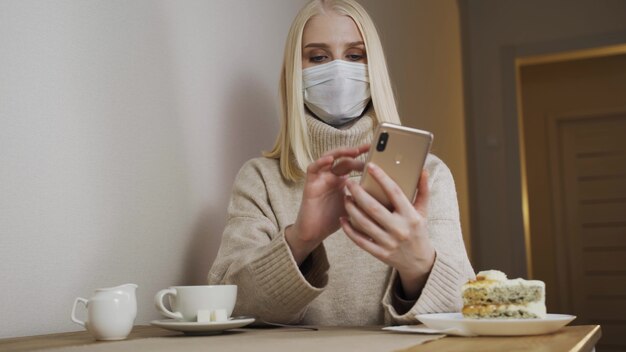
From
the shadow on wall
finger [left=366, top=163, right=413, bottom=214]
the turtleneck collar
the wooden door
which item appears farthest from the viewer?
the wooden door

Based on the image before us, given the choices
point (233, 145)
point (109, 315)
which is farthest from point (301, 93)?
point (109, 315)

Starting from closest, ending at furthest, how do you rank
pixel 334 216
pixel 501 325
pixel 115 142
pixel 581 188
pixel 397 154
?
pixel 501 325, pixel 397 154, pixel 334 216, pixel 115 142, pixel 581 188

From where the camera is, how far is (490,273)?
0.99 metres

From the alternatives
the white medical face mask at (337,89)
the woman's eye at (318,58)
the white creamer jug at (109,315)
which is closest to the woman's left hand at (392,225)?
the white creamer jug at (109,315)

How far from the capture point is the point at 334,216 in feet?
3.55

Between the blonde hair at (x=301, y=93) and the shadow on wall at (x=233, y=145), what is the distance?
21 cm

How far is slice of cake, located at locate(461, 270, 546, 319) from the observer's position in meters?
0.95

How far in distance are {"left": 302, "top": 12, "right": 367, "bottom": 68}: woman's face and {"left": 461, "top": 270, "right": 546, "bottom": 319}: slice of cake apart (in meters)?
0.70

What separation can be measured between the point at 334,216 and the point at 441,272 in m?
Answer: 0.19

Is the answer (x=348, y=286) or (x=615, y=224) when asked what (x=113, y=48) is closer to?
(x=348, y=286)

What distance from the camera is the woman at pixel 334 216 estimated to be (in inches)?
40.2

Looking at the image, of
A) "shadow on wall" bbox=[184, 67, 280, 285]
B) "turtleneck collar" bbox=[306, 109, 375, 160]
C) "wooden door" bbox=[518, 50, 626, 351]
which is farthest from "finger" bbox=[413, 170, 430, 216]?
"wooden door" bbox=[518, 50, 626, 351]

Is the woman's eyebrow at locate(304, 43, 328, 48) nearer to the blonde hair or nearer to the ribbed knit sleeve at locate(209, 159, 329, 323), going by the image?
the blonde hair

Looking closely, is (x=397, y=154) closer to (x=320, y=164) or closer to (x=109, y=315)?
(x=320, y=164)
